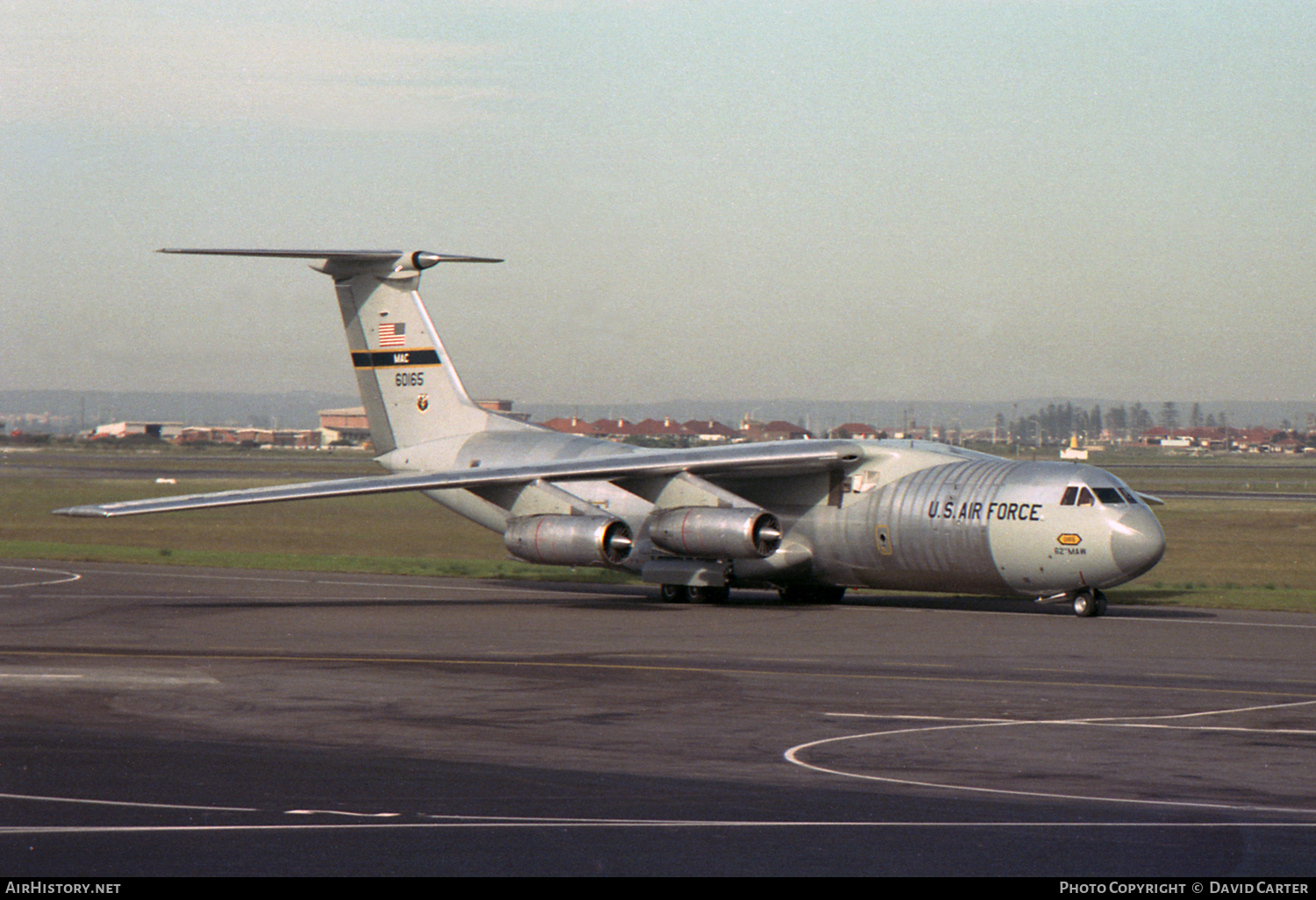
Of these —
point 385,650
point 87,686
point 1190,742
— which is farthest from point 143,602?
point 1190,742

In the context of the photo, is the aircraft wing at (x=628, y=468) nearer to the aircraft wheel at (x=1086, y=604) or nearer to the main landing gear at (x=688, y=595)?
the main landing gear at (x=688, y=595)

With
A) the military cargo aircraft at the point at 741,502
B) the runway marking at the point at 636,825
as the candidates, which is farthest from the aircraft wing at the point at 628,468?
the runway marking at the point at 636,825

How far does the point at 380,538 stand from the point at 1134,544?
3448 cm

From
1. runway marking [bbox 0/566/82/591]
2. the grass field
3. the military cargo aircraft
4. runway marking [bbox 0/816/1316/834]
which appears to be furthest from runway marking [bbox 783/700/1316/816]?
runway marking [bbox 0/566/82/591]

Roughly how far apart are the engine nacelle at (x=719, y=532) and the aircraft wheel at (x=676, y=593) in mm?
1495

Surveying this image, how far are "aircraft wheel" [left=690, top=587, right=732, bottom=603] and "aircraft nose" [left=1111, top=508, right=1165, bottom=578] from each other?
8794 millimetres

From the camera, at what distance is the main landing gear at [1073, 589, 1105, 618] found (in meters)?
28.6

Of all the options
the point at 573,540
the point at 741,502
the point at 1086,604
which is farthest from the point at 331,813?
the point at 741,502

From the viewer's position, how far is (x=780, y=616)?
97.3 feet

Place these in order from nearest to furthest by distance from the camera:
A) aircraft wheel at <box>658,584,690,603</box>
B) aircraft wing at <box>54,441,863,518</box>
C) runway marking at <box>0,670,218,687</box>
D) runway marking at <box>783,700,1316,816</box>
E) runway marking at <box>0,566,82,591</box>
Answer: runway marking at <box>783,700,1316,816</box> < runway marking at <box>0,670,218,687</box> < aircraft wing at <box>54,441,863,518</box> < aircraft wheel at <box>658,584,690,603</box> < runway marking at <box>0,566,82,591</box>

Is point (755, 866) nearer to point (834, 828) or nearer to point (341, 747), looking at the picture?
point (834, 828)

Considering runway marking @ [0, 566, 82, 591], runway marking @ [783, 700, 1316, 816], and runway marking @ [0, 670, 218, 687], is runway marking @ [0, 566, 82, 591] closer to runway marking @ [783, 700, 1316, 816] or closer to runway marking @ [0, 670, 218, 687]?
runway marking @ [0, 670, 218, 687]

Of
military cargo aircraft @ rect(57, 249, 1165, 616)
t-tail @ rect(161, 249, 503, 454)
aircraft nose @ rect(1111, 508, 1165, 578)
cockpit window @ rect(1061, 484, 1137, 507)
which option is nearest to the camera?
aircraft nose @ rect(1111, 508, 1165, 578)
